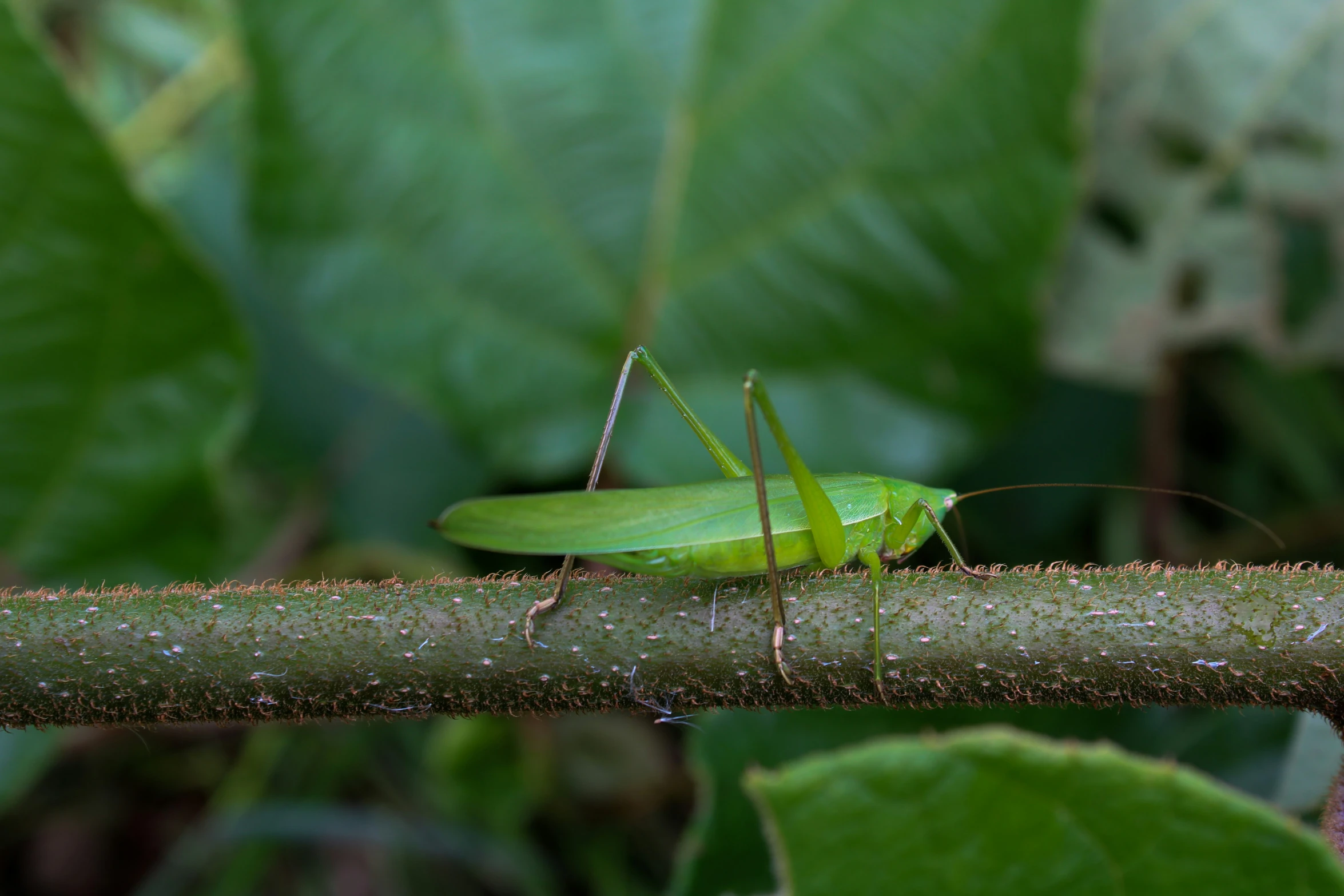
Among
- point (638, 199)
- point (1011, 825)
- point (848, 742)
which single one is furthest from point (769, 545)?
point (638, 199)

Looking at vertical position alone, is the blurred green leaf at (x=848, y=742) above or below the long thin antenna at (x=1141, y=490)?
below

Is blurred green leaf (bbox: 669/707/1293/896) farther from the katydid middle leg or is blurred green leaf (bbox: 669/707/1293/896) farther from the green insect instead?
the katydid middle leg

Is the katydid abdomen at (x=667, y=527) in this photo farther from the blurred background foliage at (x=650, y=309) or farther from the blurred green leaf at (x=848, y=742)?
the blurred background foliage at (x=650, y=309)

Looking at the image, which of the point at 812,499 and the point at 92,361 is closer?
the point at 812,499

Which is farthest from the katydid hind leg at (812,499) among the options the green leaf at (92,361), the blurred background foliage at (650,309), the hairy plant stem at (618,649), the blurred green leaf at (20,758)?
the blurred green leaf at (20,758)

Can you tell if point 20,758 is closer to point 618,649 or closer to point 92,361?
point 92,361

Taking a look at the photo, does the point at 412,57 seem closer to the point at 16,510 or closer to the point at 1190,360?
the point at 16,510

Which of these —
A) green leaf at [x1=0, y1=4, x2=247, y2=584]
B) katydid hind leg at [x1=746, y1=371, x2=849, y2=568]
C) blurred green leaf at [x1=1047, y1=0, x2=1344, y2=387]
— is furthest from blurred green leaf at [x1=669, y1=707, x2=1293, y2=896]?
green leaf at [x1=0, y1=4, x2=247, y2=584]
